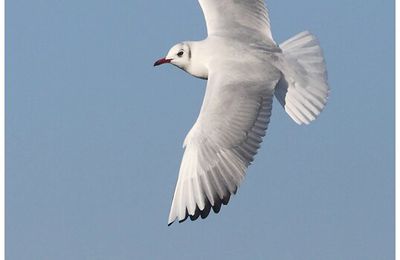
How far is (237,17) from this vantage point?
998cm

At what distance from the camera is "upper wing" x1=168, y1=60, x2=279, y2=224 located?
8.62 m

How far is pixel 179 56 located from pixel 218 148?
51.3 inches

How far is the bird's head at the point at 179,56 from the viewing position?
382 inches

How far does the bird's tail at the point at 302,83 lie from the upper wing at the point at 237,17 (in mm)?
239

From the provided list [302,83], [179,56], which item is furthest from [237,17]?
[302,83]

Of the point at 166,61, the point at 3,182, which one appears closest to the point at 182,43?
the point at 166,61

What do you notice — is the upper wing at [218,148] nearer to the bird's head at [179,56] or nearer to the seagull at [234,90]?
the seagull at [234,90]

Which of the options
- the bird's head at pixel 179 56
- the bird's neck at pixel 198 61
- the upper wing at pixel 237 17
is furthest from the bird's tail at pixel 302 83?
the bird's head at pixel 179 56

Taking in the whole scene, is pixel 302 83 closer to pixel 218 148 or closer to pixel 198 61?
pixel 198 61

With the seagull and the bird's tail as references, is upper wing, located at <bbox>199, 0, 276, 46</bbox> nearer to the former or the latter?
the seagull

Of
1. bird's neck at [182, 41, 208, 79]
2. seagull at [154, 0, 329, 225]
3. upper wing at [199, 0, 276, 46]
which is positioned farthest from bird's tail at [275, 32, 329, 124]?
bird's neck at [182, 41, 208, 79]

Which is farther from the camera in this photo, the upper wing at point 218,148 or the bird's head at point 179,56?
the bird's head at point 179,56

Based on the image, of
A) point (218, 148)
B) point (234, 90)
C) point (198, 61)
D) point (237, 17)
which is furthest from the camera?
point (237, 17)

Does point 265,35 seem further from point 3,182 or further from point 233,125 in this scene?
point 3,182
